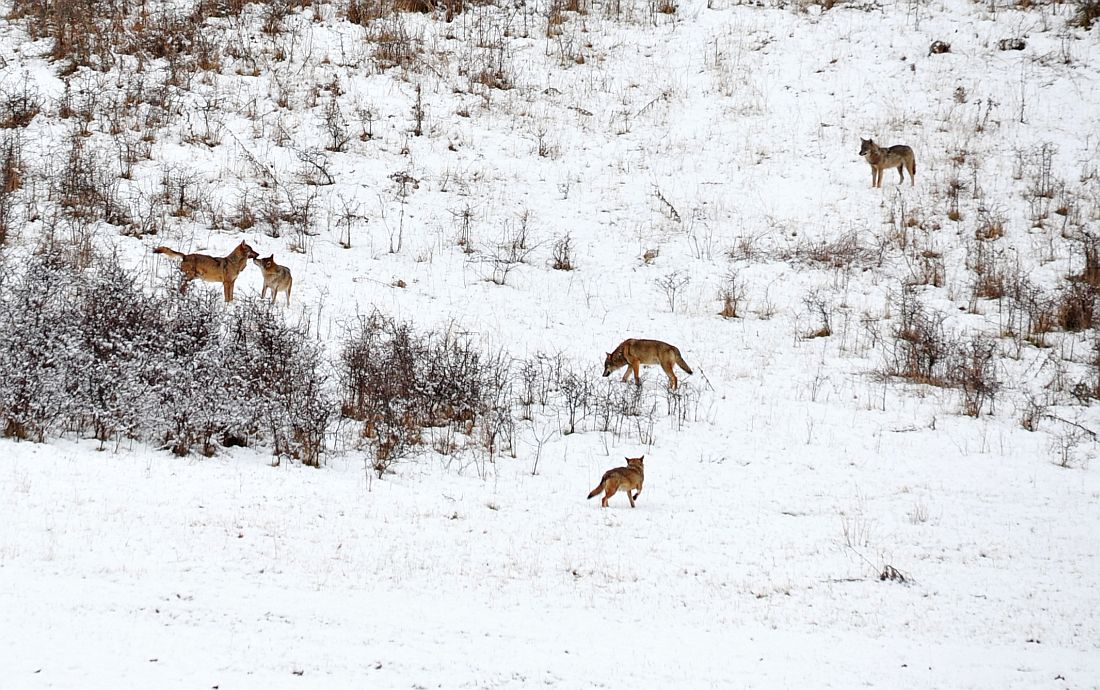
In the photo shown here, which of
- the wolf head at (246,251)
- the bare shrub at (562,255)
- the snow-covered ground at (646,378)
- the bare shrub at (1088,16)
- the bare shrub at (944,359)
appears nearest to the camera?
the snow-covered ground at (646,378)

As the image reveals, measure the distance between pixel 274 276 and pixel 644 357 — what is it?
5258 mm

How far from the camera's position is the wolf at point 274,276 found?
12781 mm

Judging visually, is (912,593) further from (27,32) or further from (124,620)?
(27,32)

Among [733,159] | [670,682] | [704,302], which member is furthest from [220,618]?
[733,159]

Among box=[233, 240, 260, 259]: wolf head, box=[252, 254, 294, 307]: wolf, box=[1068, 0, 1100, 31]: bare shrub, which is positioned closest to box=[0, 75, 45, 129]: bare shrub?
box=[233, 240, 260, 259]: wolf head

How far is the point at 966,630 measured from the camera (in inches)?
236

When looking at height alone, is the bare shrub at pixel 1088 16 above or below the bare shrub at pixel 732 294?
above

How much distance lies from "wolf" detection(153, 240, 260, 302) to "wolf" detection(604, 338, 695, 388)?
17.4 feet

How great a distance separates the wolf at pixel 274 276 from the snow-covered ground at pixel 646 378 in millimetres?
437

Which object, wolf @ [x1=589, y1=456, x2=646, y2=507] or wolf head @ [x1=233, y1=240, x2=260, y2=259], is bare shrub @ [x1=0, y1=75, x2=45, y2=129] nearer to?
wolf head @ [x1=233, y1=240, x2=260, y2=259]

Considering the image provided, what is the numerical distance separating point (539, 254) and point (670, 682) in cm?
1137

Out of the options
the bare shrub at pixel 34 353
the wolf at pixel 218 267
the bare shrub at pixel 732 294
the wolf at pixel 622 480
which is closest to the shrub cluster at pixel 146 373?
the bare shrub at pixel 34 353

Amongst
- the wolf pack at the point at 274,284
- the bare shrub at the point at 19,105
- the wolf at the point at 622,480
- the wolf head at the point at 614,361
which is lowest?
the wolf at the point at 622,480

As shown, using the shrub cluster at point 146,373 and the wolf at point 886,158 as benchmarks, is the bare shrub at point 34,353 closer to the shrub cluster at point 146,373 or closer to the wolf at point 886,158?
the shrub cluster at point 146,373
